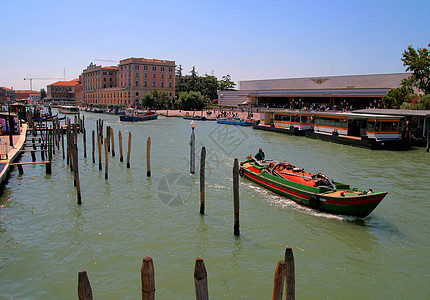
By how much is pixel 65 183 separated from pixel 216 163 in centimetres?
950

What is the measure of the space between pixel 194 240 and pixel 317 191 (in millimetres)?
5382

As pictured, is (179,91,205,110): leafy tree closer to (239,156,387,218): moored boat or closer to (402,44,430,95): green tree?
(402,44,430,95): green tree

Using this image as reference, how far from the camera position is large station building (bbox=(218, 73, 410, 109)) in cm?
4681

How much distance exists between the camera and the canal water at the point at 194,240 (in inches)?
328

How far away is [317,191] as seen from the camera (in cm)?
1316

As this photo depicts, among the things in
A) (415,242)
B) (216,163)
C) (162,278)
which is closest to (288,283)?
(162,278)

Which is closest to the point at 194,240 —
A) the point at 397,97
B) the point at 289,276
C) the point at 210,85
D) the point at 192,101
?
the point at 289,276

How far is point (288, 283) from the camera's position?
544cm

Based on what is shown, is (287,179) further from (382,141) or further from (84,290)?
(382,141)

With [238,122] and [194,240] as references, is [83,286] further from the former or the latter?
[238,122]

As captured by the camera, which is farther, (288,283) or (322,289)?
(322,289)

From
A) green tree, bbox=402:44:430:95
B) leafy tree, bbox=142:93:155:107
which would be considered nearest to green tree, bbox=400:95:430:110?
green tree, bbox=402:44:430:95

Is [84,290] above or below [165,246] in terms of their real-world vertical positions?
above

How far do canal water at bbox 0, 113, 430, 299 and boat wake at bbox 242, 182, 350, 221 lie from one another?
47 millimetres
